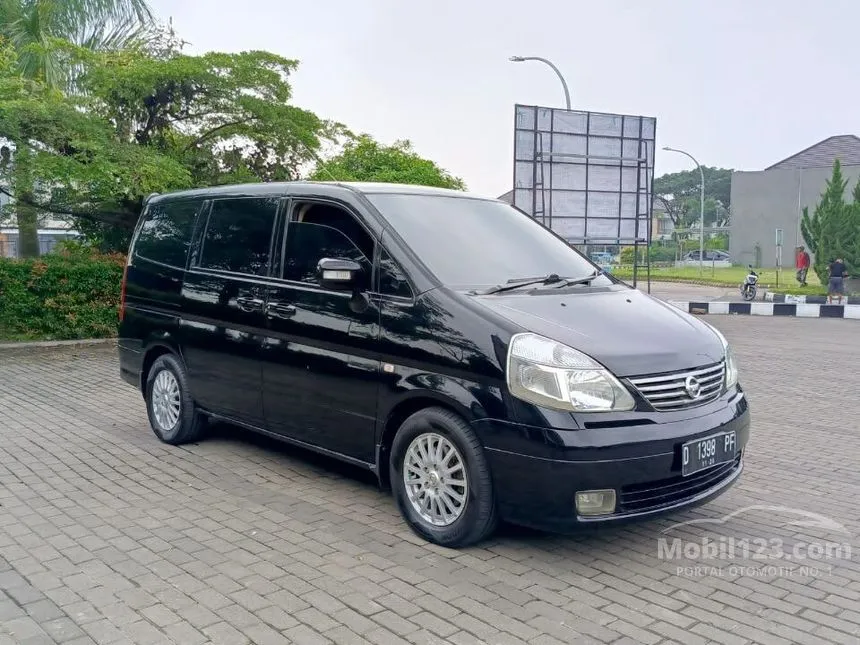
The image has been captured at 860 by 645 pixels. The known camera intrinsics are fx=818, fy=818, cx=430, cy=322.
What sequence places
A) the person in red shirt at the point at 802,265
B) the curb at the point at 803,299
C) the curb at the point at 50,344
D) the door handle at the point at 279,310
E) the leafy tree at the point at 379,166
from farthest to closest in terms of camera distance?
the person in red shirt at the point at 802,265 < the curb at the point at 803,299 < the leafy tree at the point at 379,166 < the curb at the point at 50,344 < the door handle at the point at 279,310

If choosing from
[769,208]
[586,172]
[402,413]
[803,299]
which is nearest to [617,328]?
[402,413]

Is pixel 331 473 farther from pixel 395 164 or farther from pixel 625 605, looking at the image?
pixel 395 164

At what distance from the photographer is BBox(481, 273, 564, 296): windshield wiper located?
4574 mm

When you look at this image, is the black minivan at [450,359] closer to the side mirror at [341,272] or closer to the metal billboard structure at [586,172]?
the side mirror at [341,272]

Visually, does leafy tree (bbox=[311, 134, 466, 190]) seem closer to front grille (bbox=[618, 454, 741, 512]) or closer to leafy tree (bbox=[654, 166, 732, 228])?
front grille (bbox=[618, 454, 741, 512])

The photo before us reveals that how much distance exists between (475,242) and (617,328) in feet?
3.77

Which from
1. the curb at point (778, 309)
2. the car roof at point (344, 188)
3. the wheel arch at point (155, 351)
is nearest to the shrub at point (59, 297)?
the wheel arch at point (155, 351)

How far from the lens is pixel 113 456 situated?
620 centimetres

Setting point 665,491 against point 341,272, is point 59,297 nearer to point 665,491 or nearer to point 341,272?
point 341,272

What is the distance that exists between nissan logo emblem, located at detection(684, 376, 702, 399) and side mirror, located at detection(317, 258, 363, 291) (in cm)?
190

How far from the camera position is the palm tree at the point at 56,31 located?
50.2 feet

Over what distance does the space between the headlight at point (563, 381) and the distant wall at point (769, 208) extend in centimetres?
5275

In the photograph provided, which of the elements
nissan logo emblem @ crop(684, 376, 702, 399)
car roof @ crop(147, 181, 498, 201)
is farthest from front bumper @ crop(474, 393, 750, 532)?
car roof @ crop(147, 181, 498, 201)

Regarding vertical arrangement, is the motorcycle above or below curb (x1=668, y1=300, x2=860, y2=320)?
above
